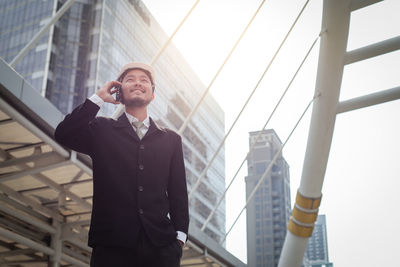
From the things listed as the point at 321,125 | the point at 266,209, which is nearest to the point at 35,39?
the point at 321,125

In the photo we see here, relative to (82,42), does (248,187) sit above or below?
above

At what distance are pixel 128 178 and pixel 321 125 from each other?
3.92 metres

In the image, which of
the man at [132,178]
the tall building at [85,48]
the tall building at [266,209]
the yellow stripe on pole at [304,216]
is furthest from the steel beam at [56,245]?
the tall building at [266,209]

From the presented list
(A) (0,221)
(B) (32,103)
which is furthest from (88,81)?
(B) (32,103)

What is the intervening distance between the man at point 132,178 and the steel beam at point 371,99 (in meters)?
3.53

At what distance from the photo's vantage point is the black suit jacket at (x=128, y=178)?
2.28 meters

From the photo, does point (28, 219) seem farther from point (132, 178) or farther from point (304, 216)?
point (132, 178)

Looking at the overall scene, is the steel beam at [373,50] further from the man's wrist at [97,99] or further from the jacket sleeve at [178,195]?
the man's wrist at [97,99]

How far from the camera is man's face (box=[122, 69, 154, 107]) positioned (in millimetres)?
2572

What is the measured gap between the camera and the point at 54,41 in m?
56.0

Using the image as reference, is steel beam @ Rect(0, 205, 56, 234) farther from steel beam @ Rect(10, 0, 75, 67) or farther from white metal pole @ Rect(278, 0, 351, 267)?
white metal pole @ Rect(278, 0, 351, 267)

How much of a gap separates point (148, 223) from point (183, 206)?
1.03 feet

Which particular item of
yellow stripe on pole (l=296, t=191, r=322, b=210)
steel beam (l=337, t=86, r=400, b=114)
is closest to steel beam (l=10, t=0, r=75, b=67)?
steel beam (l=337, t=86, r=400, b=114)

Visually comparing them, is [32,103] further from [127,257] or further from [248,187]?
[248,187]
